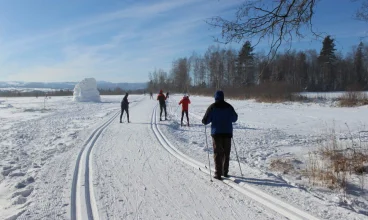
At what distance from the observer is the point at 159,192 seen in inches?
229

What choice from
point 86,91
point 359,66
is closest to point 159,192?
point 86,91

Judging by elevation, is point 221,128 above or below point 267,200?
above

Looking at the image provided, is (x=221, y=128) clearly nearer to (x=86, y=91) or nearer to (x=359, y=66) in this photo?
(x=86, y=91)

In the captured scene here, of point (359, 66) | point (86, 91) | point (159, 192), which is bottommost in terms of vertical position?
point (159, 192)

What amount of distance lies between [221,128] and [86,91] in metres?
49.9

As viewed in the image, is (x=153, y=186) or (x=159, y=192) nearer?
(x=159, y=192)

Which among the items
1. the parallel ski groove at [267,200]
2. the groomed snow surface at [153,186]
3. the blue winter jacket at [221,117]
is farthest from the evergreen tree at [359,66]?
the parallel ski groove at [267,200]

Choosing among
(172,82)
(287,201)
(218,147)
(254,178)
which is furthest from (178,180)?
(172,82)

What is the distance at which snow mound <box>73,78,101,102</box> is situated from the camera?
52281 mm

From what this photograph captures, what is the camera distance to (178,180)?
257 inches

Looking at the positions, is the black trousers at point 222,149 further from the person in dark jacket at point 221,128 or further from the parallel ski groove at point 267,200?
the parallel ski groove at point 267,200

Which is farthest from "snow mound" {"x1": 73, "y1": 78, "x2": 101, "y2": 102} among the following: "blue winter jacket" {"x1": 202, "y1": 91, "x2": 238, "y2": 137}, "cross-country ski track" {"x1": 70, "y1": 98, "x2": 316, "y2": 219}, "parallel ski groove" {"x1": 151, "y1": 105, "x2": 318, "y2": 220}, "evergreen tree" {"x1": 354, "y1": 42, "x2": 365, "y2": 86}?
"evergreen tree" {"x1": 354, "y1": 42, "x2": 365, "y2": 86}

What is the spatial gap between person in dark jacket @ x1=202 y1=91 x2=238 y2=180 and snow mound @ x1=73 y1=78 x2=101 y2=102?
48.8m

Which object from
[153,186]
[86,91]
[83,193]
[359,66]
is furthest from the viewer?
[359,66]
